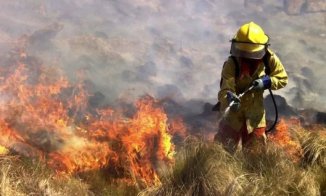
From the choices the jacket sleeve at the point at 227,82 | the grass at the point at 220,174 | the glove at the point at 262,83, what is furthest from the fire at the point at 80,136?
the glove at the point at 262,83

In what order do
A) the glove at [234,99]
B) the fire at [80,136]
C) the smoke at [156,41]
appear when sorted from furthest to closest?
1. the smoke at [156,41]
2. the fire at [80,136]
3. the glove at [234,99]

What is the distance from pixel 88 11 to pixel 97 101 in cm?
1168

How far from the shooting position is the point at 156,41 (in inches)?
712

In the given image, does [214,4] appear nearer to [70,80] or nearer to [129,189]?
[70,80]

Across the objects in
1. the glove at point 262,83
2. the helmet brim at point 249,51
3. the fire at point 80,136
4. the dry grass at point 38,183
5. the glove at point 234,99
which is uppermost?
the helmet brim at point 249,51

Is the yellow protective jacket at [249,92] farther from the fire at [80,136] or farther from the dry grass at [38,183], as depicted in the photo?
the dry grass at [38,183]

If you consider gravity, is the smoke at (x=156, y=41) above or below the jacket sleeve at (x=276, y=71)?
below

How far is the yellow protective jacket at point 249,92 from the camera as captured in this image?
4.38 metres

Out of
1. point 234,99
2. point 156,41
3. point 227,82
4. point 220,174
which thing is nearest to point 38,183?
point 220,174

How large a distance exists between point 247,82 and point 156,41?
13758mm

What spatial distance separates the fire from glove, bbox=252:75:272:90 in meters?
1.53

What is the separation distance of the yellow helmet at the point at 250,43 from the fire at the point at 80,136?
5.64ft

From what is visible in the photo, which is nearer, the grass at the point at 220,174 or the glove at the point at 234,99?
the grass at the point at 220,174

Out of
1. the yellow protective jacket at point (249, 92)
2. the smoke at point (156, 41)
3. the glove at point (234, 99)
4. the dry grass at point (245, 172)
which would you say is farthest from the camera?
the smoke at point (156, 41)
